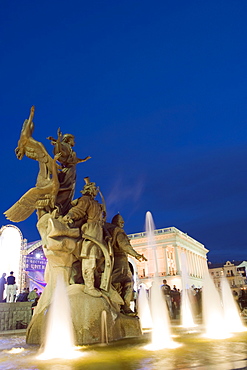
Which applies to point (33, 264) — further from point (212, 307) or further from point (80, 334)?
point (80, 334)

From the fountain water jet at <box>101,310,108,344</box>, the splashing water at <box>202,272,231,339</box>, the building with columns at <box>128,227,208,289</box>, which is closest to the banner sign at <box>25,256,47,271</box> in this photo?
the splashing water at <box>202,272,231,339</box>

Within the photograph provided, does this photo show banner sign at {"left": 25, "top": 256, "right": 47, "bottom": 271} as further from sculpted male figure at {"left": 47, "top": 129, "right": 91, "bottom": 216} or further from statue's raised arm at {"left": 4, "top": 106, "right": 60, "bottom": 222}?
statue's raised arm at {"left": 4, "top": 106, "right": 60, "bottom": 222}

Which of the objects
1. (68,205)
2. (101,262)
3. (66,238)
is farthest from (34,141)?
(101,262)

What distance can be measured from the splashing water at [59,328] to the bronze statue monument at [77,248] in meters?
0.12

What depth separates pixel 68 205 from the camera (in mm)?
8227

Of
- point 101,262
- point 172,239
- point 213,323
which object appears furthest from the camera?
point 172,239

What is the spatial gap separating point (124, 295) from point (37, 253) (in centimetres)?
2811

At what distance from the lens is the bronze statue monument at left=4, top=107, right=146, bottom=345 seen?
6.61 m

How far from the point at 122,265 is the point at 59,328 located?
2.39m

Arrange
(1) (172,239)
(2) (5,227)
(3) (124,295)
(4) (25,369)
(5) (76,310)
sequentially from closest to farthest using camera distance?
(4) (25,369) → (5) (76,310) → (3) (124,295) → (2) (5,227) → (1) (172,239)

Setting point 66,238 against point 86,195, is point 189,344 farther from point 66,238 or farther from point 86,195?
point 86,195

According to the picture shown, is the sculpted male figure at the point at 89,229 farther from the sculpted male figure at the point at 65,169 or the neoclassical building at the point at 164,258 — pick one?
the neoclassical building at the point at 164,258

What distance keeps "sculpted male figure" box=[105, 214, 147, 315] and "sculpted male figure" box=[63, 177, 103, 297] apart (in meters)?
0.70

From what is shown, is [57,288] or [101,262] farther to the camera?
[101,262]
